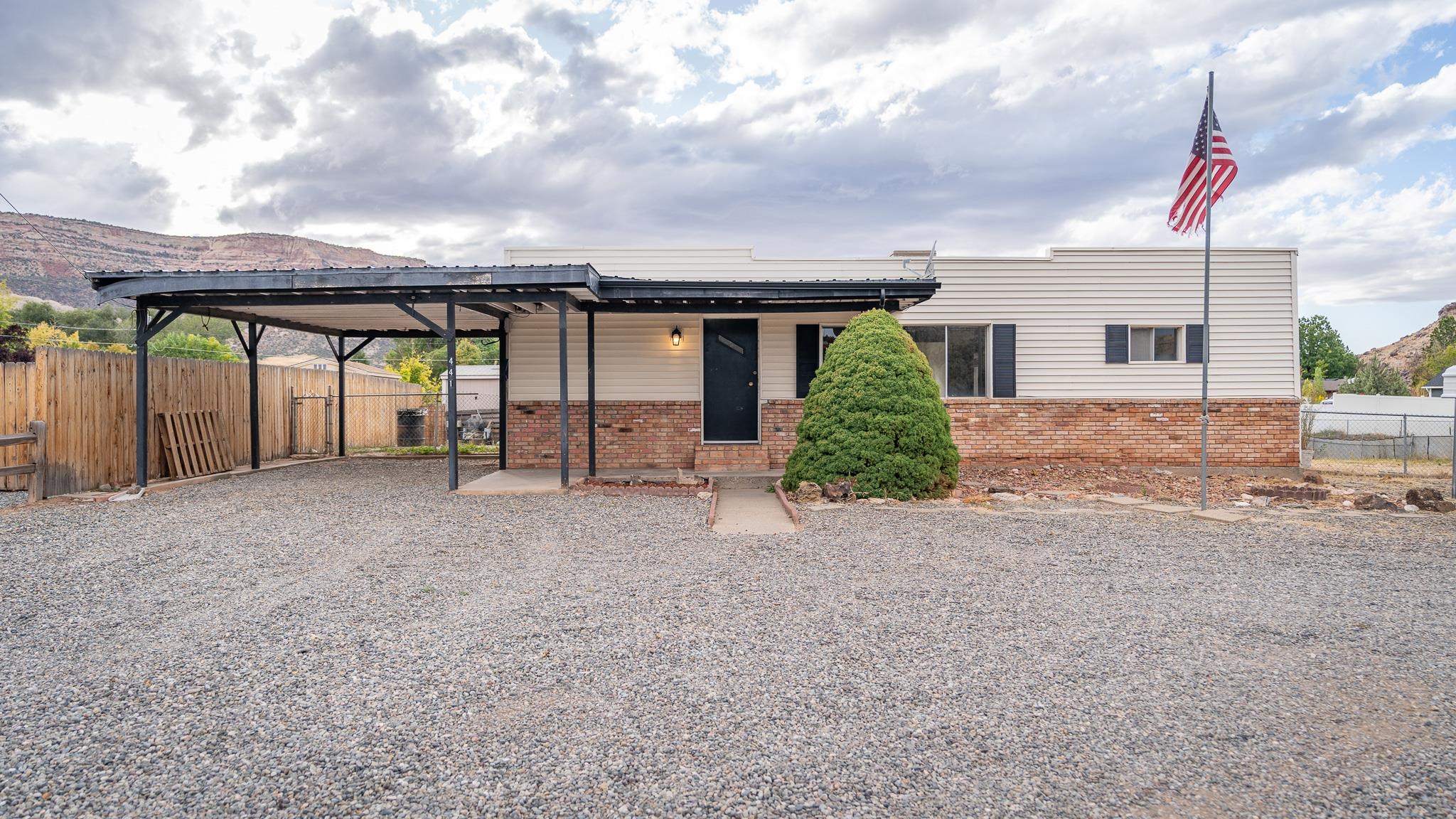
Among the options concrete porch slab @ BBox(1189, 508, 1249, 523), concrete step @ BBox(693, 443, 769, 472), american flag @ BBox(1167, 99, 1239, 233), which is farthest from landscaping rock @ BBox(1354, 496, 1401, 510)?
concrete step @ BBox(693, 443, 769, 472)

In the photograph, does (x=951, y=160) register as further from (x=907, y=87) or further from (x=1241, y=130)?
(x=1241, y=130)

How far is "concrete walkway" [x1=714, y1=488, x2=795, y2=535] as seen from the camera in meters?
6.89

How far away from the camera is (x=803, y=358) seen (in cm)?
1140

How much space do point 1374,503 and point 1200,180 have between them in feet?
14.7

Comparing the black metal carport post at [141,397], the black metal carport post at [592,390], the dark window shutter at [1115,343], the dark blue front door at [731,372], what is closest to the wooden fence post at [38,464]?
the black metal carport post at [141,397]

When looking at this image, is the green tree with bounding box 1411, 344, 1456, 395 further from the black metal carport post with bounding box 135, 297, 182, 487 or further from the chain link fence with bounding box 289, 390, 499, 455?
the black metal carport post with bounding box 135, 297, 182, 487

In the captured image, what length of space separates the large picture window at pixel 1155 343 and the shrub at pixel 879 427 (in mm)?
5199

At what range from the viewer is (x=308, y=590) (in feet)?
15.7

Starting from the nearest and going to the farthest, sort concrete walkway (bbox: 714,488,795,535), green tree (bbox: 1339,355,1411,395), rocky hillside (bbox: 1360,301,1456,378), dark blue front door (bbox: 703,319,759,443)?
1. concrete walkway (bbox: 714,488,795,535)
2. dark blue front door (bbox: 703,319,759,443)
3. green tree (bbox: 1339,355,1411,395)
4. rocky hillside (bbox: 1360,301,1456,378)

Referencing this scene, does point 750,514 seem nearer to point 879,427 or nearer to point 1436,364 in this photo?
point 879,427

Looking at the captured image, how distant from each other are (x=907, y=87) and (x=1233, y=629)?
1309cm

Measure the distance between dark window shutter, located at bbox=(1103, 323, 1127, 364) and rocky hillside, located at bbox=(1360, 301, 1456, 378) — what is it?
9627 cm

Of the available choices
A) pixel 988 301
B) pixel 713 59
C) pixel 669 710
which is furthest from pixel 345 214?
pixel 669 710

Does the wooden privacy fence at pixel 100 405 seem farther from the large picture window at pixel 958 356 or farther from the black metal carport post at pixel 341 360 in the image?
the large picture window at pixel 958 356
